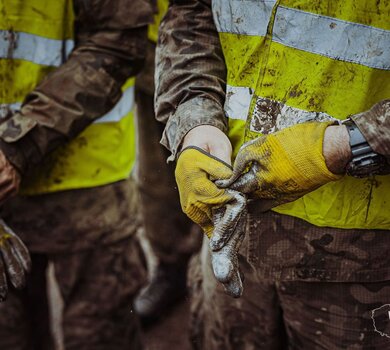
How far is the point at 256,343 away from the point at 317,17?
2.76ft

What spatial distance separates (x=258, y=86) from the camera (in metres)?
1.50

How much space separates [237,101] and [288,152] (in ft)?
0.95

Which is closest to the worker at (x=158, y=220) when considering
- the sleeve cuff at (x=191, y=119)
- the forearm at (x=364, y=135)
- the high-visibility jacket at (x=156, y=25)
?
the high-visibility jacket at (x=156, y=25)

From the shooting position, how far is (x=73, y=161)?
2133 millimetres

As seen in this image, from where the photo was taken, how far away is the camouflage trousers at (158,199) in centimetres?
298

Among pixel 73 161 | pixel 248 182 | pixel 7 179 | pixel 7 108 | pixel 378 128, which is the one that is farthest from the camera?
pixel 73 161

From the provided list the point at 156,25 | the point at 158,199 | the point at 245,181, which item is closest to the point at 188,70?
the point at 245,181

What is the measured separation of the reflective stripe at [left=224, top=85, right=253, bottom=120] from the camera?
5.09 ft

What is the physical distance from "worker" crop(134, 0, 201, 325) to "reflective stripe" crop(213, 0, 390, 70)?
139 centimetres

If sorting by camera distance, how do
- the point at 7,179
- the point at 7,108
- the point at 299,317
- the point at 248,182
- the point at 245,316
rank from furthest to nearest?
the point at 7,108 → the point at 7,179 → the point at 245,316 → the point at 299,317 → the point at 248,182

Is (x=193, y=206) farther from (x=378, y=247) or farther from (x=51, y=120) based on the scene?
(x=51, y=120)

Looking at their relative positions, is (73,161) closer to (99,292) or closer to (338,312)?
(99,292)

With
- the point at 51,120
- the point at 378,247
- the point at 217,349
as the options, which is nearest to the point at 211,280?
the point at 217,349

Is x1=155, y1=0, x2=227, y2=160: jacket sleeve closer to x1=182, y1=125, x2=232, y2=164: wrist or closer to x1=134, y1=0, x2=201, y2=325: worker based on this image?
x1=182, y1=125, x2=232, y2=164: wrist
